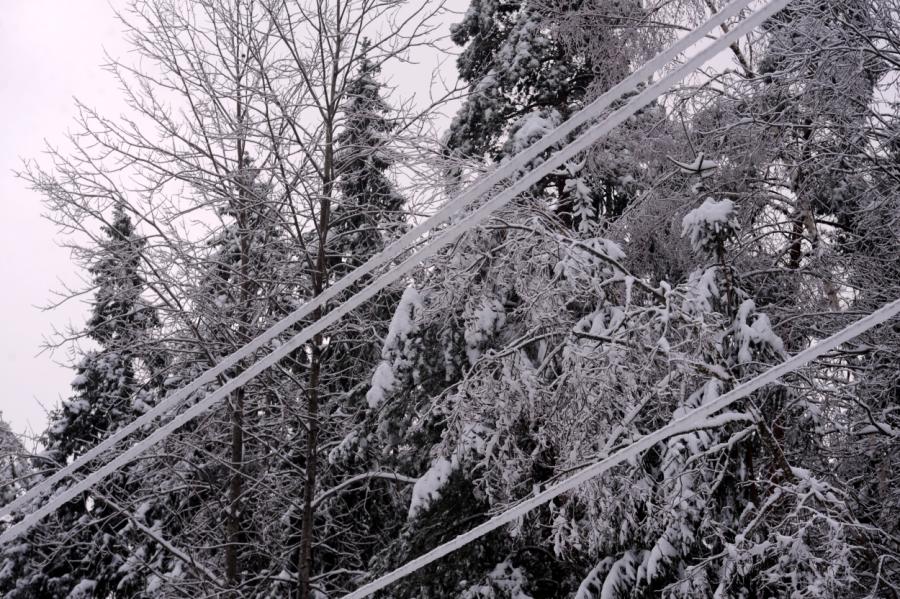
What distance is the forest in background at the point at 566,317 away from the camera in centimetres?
480

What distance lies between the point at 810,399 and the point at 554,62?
728 cm

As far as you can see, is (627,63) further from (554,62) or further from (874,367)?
(874,367)

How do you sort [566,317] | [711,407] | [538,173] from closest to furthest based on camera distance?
[538,173] → [711,407] → [566,317]

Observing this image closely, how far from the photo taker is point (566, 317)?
5.63 meters

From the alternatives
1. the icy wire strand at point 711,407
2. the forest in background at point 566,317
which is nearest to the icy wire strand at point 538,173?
the icy wire strand at point 711,407

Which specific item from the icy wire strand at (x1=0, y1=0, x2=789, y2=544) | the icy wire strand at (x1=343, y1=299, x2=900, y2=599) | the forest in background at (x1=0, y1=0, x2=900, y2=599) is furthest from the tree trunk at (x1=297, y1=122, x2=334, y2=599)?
the icy wire strand at (x1=343, y1=299, x2=900, y2=599)

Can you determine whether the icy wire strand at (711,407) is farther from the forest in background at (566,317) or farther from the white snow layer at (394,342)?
the white snow layer at (394,342)

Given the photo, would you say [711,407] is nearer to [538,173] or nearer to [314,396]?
[538,173]

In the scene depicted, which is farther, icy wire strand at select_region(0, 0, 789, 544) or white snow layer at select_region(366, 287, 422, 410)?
white snow layer at select_region(366, 287, 422, 410)

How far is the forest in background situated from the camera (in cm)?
480

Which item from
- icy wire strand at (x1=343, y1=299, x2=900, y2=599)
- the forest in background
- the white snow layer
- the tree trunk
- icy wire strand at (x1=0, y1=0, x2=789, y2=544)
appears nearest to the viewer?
icy wire strand at (x1=0, y1=0, x2=789, y2=544)

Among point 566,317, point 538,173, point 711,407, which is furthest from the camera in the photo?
point 566,317

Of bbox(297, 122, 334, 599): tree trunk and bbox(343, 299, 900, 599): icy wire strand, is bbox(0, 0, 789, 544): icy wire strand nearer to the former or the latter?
bbox(343, 299, 900, 599): icy wire strand

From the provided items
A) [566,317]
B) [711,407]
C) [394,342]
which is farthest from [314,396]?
[711,407]
